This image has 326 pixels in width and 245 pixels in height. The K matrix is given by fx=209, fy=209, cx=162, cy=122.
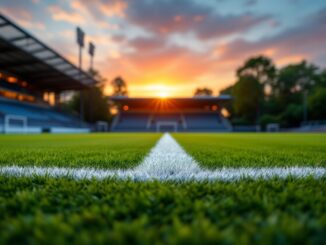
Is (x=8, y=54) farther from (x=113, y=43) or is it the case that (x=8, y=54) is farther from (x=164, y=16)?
(x=164, y=16)

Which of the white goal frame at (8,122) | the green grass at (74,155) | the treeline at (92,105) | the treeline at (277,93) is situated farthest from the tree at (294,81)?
the green grass at (74,155)

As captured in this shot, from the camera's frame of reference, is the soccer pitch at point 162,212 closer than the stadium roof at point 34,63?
Yes

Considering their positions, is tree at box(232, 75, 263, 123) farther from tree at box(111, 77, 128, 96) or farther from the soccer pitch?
the soccer pitch

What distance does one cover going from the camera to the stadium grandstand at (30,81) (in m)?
17.0

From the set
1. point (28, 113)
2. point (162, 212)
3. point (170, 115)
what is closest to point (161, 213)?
point (162, 212)

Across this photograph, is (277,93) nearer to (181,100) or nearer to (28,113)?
(181,100)

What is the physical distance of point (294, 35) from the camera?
2073 centimetres

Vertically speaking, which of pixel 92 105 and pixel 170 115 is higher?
pixel 92 105

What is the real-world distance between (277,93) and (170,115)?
79.0 feet

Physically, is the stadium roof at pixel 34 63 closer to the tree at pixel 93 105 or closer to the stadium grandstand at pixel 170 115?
the stadium grandstand at pixel 170 115

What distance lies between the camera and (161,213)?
66 centimetres

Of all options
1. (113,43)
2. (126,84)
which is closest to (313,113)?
(113,43)

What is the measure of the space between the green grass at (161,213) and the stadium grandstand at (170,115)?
2993 cm

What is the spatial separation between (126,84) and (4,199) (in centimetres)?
5255
